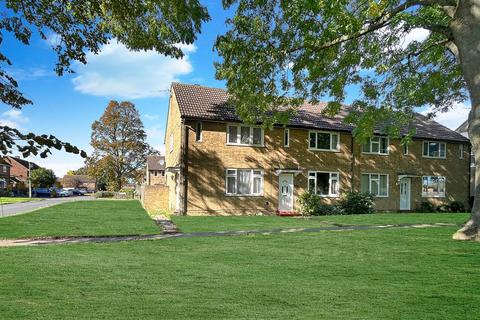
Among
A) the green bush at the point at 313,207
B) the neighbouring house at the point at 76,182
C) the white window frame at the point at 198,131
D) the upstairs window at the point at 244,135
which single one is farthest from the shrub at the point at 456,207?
the neighbouring house at the point at 76,182

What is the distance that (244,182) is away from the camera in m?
26.5

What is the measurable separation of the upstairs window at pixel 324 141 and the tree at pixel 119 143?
3895 centimetres

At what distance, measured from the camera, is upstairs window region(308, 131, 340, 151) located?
2836 centimetres

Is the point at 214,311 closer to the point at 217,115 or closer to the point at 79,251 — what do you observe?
the point at 79,251

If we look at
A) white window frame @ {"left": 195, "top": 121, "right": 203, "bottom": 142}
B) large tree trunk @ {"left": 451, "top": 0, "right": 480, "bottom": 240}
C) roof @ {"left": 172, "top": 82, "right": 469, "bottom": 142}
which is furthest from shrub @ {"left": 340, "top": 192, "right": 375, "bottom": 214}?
large tree trunk @ {"left": 451, "top": 0, "right": 480, "bottom": 240}

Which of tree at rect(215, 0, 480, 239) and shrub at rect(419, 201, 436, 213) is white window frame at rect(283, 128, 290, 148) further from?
shrub at rect(419, 201, 436, 213)

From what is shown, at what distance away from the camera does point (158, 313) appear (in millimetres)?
5602

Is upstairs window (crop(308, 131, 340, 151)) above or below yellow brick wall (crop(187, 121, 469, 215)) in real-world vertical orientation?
above

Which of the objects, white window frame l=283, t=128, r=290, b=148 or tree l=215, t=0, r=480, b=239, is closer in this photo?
tree l=215, t=0, r=480, b=239

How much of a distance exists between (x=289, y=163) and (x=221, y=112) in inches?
216

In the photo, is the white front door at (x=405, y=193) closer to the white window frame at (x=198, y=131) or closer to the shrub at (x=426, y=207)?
the shrub at (x=426, y=207)

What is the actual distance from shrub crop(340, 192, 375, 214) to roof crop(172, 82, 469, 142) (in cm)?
453

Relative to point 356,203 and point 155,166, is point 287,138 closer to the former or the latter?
point 356,203

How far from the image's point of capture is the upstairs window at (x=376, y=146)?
30.0 m
